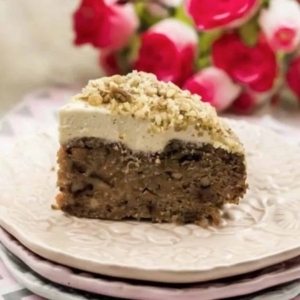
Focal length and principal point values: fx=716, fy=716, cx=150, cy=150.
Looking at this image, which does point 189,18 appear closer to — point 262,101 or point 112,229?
point 262,101

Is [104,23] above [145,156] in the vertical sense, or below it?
above

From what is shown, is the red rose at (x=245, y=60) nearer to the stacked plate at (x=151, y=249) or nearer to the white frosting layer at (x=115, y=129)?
the stacked plate at (x=151, y=249)

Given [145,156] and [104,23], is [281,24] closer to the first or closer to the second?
[104,23]

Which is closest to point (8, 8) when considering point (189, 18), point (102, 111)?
point (189, 18)

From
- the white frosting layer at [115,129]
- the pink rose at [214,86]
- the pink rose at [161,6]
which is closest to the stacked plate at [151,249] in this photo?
the white frosting layer at [115,129]

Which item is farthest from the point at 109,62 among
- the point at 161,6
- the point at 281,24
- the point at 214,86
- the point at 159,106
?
the point at 159,106

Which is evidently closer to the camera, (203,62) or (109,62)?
(203,62)
